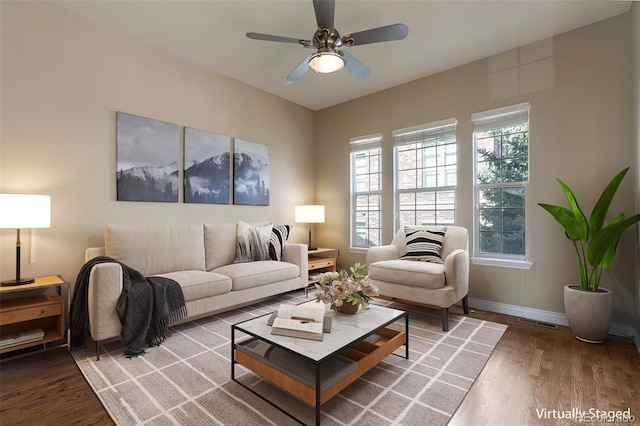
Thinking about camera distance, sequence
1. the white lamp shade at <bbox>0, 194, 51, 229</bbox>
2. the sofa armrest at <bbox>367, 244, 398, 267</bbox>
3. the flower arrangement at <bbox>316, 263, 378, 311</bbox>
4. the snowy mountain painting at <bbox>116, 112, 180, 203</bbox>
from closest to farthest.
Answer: the flower arrangement at <bbox>316, 263, 378, 311</bbox> < the white lamp shade at <bbox>0, 194, 51, 229</bbox> < the snowy mountain painting at <bbox>116, 112, 180, 203</bbox> < the sofa armrest at <bbox>367, 244, 398, 267</bbox>

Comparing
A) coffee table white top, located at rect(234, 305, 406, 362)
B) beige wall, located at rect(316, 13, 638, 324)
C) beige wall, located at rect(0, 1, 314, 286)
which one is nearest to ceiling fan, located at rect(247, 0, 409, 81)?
beige wall, located at rect(0, 1, 314, 286)

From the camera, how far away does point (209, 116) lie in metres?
3.78

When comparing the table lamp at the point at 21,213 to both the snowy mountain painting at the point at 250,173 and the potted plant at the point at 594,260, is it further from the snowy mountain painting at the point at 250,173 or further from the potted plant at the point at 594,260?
the potted plant at the point at 594,260

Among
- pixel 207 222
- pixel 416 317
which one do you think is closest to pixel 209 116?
pixel 207 222

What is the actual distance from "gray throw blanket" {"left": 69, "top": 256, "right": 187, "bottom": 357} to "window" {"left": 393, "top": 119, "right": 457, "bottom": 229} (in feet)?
10.1

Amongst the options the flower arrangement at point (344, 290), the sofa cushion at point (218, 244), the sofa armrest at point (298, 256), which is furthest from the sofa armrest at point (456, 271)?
the sofa cushion at point (218, 244)

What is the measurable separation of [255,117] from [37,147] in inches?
95.7

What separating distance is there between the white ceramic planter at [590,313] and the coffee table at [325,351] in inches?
62.5

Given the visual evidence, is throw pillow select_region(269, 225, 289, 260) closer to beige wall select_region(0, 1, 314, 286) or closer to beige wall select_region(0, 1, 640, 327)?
beige wall select_region(0, 1, 640, 327)

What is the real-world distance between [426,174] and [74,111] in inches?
154

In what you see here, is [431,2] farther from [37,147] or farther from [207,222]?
[37,147]

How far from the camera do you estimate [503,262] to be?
11.0ft

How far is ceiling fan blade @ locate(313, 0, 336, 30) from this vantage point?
7.00 ft

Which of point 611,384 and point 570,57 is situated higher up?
point 570,57
